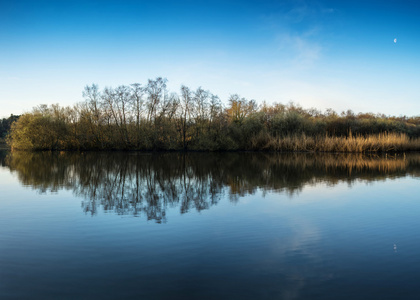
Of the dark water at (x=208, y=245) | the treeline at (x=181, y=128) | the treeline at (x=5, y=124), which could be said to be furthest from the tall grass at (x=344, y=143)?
the treeline at (x=5, y=124)

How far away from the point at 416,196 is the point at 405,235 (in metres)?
4.45

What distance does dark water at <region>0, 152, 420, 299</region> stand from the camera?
3297 mm

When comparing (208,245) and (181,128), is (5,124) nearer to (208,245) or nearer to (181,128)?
(181,128)

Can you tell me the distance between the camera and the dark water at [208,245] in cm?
330

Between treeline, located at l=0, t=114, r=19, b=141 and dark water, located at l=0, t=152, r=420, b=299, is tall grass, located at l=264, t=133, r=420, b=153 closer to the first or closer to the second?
dark water, located at l=0, t=152, r=420, b=299

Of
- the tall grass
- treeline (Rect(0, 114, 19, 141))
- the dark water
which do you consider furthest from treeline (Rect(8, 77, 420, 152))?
treeline (Rect(0, 114, 19, 141))

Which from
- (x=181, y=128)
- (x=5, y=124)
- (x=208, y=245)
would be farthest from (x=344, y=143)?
(x=5, y=124)

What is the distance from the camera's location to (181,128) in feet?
120

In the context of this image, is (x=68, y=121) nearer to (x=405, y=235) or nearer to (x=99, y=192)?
(x=99, y=192)

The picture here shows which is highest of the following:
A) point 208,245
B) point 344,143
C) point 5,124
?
point 5,124

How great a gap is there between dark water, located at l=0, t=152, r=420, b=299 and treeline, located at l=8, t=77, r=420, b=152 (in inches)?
1057

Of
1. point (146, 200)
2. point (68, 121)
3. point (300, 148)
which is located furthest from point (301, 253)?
point (68, 121)

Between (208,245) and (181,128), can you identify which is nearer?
(208,245)

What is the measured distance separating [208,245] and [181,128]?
32.3 meters
